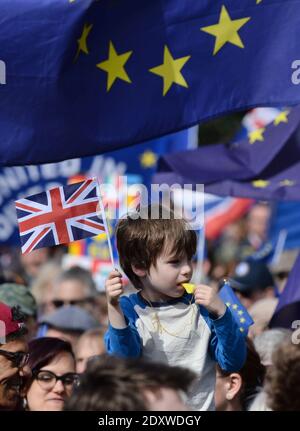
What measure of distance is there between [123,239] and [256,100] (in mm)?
1466

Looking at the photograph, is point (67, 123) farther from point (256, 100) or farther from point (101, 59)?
point (256, 100)

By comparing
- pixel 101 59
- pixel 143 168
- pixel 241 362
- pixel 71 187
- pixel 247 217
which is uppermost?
pixel 101 59

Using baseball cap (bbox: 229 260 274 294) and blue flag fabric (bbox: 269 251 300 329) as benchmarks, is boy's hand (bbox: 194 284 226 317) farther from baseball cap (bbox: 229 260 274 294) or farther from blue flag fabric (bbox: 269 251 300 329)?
baseball cap (bbox: 229 260 274 294)

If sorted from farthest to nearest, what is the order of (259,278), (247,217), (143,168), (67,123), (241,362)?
1. (247,217)
2. (143,168)
3. (259,278)
4. (67,123)
5. (241,362)

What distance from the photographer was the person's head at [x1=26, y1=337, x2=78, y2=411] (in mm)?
4352

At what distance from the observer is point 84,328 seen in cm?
648

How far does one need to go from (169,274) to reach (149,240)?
0.48 feet

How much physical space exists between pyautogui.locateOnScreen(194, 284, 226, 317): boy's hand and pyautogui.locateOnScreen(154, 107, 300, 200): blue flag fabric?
3.04m

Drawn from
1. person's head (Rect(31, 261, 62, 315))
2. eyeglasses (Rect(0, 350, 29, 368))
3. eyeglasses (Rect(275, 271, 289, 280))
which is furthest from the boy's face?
eyeglasses (Rect(275, 271, 289, 280))

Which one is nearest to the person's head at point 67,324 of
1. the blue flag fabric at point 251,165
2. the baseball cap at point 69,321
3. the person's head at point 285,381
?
the baseball cap at point 69,321

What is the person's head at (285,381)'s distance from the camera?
3625 millimetres

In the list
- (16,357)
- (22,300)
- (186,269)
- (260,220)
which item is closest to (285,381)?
(186,269)

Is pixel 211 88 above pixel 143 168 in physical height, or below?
above
